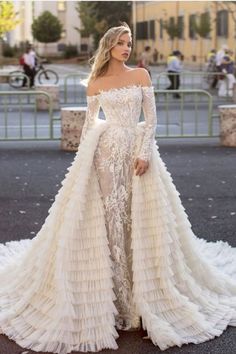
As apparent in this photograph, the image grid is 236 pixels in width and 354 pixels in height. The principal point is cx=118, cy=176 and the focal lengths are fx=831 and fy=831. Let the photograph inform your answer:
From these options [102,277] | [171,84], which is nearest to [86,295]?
[102,277]

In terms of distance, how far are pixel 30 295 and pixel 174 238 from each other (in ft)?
3.46

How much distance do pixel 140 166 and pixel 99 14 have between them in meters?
62.2

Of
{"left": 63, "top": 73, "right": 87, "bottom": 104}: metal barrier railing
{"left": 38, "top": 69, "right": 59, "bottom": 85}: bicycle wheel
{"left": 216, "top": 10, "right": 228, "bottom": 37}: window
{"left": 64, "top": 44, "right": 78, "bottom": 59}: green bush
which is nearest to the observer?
{"left": 63, "top": 73, "right": 87, "bottom": 104}: metal barrier railing

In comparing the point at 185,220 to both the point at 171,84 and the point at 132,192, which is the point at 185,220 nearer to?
the point at 132,192

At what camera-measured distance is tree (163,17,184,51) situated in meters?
53.4

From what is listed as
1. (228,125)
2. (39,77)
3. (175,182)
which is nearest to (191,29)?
(39,77)

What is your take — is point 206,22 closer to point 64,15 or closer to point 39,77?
point 39,77

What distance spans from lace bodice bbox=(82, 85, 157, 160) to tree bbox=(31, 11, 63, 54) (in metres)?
65.1

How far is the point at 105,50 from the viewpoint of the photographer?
18.1 feet

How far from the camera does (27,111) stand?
22.0 meters

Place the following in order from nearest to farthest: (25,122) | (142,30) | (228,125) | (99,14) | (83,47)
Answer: (228,125)
(25,122)
(142,30)
(99,14)
(83,47)

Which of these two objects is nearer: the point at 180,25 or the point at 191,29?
the point at 191,29

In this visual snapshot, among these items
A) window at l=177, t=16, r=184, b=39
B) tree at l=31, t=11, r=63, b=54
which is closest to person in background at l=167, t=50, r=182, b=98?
window at l=177, t=16, r=184, b=39

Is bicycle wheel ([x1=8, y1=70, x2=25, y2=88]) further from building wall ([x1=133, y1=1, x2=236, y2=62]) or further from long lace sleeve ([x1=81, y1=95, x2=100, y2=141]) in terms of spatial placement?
long lace sleeve ([x1=81, y1=95, x2=100, y2=141])
